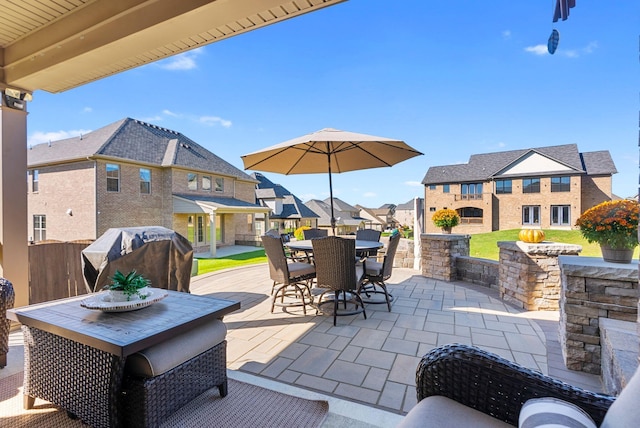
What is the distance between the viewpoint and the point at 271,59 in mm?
9203

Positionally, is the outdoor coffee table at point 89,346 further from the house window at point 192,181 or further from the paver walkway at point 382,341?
the house window at point 192,181

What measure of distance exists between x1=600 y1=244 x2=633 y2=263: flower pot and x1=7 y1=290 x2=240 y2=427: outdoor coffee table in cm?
337

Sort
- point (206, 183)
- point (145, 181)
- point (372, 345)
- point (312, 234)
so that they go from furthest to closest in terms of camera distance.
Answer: point (206, 183) → point (145, 181) → point (312, 234) → point (372, 345)

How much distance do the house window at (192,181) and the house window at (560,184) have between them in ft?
84.2

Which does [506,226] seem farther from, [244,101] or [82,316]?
[82,316]

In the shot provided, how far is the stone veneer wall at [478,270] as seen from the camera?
528 centimetres

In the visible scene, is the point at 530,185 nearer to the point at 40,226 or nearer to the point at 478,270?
the point at 478,270

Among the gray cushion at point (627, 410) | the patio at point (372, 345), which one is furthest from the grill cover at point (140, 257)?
the gray cushion at point (627, 410)

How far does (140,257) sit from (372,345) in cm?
285

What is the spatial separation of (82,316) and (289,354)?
1701 millimetres

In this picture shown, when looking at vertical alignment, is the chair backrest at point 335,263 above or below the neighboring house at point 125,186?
below

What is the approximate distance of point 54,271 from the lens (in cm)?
404

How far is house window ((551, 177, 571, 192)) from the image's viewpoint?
72.3 feet

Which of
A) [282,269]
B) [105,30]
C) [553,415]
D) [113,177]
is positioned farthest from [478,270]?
[113,177]
